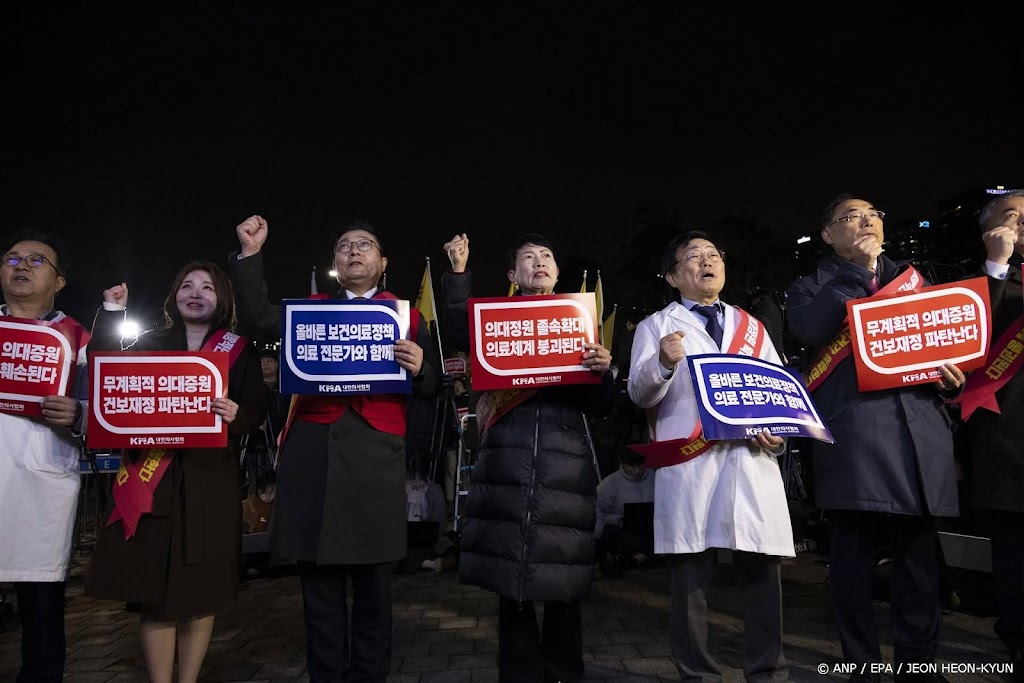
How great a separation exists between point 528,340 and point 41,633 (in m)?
2.74

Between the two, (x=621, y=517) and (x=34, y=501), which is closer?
(x=34, y=501)

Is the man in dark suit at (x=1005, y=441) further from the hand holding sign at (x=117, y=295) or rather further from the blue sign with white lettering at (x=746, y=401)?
the hand holding sign at (x=117, y=295)

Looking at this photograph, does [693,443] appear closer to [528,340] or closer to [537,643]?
[528,340]

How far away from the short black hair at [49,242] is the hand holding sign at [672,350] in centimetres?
321

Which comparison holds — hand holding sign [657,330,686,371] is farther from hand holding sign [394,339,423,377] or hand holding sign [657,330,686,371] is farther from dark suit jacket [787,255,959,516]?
hand holding sign [394,339,423,377]

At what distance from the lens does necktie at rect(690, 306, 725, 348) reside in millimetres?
3421

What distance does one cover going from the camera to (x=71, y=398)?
11.2 feet

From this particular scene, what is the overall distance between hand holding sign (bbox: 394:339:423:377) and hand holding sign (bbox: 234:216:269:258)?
913mm

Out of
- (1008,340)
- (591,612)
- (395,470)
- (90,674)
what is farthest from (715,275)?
(90,674)

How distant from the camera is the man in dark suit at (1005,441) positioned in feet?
10.9

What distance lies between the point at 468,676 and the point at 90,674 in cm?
237

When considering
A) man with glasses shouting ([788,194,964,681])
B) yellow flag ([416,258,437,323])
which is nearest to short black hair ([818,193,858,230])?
man with glasses shouting ([788,194,964,681])

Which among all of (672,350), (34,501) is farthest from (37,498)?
(672,350)

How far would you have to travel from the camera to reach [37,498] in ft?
10.9
